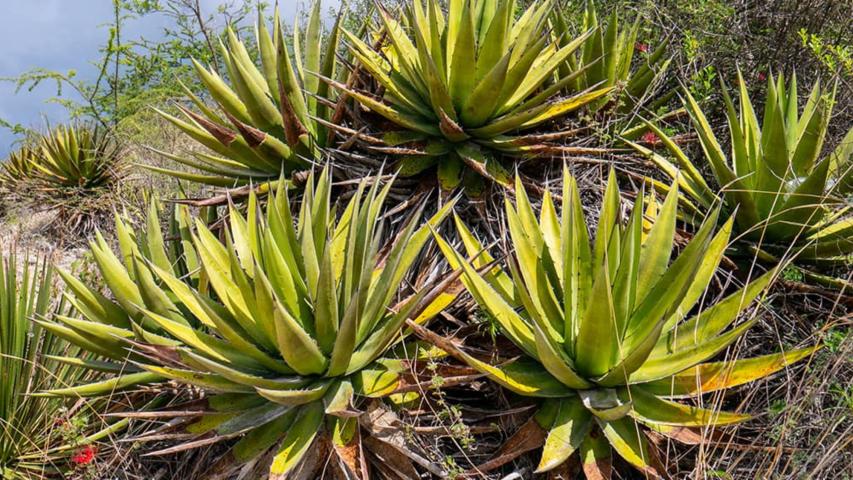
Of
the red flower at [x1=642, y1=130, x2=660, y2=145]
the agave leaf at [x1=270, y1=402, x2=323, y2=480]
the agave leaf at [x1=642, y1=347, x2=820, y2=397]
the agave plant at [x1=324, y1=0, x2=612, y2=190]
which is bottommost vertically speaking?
the agave leaf at [x1=642, y1=347, x2=820, y2=397]

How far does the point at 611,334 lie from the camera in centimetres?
203

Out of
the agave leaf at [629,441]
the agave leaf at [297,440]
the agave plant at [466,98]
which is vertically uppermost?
the agave plant at [466,98]

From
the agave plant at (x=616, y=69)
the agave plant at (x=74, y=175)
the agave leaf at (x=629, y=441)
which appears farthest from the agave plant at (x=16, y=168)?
the agave leaf at (x=629, y=441)

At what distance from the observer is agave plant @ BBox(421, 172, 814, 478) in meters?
2.03

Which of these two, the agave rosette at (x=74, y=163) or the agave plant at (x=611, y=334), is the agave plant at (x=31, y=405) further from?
the agave rosette at (x=74, y=163)

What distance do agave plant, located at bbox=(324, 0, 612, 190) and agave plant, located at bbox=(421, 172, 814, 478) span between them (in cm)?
62

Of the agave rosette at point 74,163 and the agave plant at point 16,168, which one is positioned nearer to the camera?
the agave rosette at point 74,163

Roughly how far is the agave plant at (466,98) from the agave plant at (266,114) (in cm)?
35

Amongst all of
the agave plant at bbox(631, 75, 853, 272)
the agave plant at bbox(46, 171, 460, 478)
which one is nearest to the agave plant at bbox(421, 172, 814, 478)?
the agave plant at bbox(46, 171, 460, 478)

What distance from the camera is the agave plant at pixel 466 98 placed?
2.85 meters

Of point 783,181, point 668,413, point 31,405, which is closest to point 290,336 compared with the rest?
point 668,413

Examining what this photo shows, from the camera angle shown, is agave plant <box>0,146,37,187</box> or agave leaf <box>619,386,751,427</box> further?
agave plant <box>0,146,37,187</box>

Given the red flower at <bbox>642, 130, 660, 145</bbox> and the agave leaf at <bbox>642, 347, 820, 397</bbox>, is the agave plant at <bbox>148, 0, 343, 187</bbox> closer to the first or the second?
the red flower at <bbox>642, 130, 660, 145</bbox>

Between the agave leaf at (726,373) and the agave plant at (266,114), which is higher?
the agave plant at (266,114)
